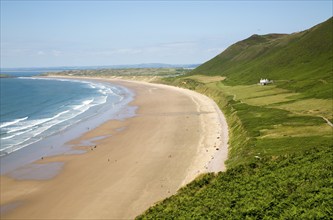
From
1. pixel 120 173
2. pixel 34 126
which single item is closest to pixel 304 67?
pixel 34 126

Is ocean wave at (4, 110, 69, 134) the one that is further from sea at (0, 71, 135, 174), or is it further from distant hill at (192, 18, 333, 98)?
distant hill at (192, 18, 333, 98)

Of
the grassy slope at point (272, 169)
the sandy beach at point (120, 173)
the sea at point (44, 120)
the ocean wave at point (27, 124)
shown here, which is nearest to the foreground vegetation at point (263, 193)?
the grassy slope at point (272, 169)

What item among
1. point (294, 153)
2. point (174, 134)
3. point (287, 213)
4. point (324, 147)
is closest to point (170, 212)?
point (287, 213)

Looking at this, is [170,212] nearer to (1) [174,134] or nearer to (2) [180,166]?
(2) [180,166]

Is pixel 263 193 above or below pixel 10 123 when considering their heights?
above

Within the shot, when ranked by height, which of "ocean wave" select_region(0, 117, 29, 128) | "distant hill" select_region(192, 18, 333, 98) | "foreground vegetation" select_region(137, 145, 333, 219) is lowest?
"ocean wave" select_region(0, 117, 29, 128)

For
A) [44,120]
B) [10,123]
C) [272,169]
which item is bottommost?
[10,123]

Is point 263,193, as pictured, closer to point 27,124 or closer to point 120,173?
point 120,173

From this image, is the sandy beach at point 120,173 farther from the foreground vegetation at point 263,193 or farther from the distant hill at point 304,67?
the distant hill at point 304,67

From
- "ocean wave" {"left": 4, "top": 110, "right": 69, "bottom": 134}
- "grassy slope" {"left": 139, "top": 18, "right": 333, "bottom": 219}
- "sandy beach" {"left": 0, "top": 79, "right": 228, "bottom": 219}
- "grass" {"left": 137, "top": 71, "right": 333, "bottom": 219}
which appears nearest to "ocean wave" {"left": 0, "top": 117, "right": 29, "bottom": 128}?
"ocean wave" {"left": 4, "top": 110, "right": 69, "bottom": 134}
